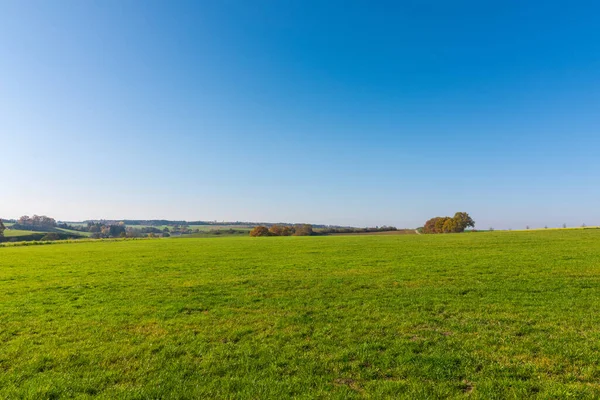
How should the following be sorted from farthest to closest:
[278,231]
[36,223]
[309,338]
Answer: [36,223], [278,231], [309,338]

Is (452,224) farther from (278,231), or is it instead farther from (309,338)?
(309,338)

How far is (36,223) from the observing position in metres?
174

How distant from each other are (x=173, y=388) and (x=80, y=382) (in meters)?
2.48

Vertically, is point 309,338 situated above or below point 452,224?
below

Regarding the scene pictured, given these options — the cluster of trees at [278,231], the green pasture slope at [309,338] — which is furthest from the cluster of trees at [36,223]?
the green pasture slope at [309,338]

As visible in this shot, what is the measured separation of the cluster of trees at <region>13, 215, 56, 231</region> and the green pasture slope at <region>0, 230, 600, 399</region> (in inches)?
7567

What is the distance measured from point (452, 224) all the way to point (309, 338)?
433 ft

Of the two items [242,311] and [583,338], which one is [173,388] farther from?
[583,338]

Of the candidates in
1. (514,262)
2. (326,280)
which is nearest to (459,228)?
(514,262)

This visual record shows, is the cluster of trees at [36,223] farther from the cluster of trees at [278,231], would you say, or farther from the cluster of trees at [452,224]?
the cluster of trees at [452,224]

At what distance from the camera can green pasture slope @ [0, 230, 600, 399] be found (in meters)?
7.57

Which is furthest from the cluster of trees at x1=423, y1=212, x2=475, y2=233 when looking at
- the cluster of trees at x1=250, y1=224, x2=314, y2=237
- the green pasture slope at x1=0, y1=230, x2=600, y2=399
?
the green pasture slope at x1=0, y1=230, x2=600, y2=399

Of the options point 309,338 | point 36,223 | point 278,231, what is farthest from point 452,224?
point 36,223

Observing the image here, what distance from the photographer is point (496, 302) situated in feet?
46.8
